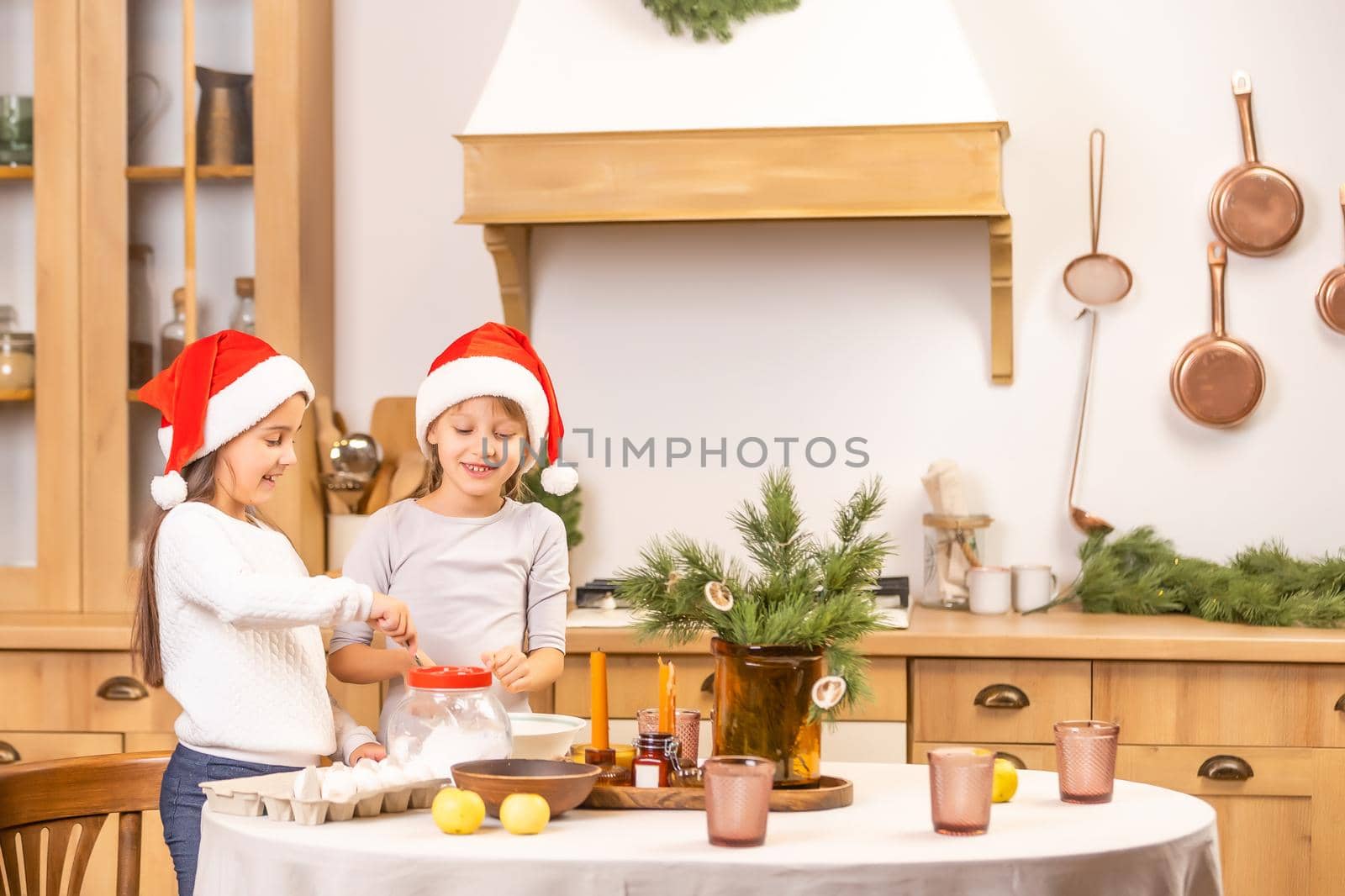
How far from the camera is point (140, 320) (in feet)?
10.3

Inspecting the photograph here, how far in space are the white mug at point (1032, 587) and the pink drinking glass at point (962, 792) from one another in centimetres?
175

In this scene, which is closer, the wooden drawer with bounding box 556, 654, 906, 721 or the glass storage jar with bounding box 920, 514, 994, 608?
the wooden drawer with bounding box 556, 654, 906, 721

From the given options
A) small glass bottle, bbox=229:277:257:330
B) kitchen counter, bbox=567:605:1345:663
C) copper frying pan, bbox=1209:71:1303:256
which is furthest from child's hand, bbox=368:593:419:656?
copper frying pan, bbox=1209:71:1303:256

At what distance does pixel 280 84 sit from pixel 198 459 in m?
1.58

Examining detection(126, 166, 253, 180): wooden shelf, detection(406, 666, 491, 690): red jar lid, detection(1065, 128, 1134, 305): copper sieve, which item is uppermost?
detection(126, 166, 253, 180): wooden shelf

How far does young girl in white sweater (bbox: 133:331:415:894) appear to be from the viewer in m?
1.54

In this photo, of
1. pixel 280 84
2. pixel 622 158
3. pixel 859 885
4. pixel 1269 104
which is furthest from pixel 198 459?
pixel 1269 104

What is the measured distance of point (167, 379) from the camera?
1761 millimetres

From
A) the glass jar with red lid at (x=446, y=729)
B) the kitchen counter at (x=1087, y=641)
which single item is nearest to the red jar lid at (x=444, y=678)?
the glass jar with red lid at (x=446, y=729)

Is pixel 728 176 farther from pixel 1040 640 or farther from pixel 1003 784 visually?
pixel 1003 784

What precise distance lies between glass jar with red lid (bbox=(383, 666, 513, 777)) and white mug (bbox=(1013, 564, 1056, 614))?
5.89 feet

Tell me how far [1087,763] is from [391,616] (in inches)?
28.7

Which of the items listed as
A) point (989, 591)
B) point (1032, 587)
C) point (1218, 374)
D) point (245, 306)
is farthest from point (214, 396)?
point (1218, 374)

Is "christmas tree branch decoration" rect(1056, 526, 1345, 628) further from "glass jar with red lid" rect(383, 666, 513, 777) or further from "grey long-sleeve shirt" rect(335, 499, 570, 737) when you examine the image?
"glass jar with red lid" rect(383, 666, 513, 777)
